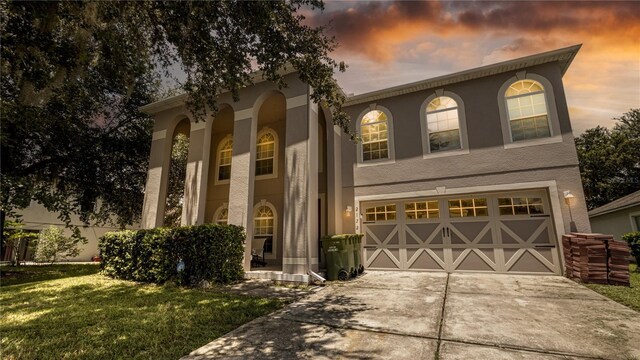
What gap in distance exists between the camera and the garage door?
807cm

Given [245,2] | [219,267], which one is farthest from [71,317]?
[245,2]

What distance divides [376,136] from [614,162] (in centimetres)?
2880

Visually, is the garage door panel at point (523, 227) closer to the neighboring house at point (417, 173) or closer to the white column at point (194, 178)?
the neighboring house at point (417, 173)

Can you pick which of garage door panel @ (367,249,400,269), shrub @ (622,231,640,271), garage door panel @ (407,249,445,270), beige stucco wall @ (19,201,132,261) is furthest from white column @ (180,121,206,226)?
shrub @ (622,231,640,271)

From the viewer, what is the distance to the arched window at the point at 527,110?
27.5ft

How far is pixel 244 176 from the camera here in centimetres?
884

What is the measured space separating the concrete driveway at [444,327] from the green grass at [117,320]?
0.49 meters

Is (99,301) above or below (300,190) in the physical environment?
below

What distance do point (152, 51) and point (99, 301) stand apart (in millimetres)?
5179

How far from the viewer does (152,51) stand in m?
5.57

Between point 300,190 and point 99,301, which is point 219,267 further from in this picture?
point 300,190

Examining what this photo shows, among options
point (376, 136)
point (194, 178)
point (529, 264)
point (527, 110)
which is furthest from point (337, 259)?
point (527, 110)

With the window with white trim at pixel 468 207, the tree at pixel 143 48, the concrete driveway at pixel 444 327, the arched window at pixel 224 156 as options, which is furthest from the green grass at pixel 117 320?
the window with white trim at pixel 468 207

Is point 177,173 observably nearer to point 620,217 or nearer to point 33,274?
point 33,274
